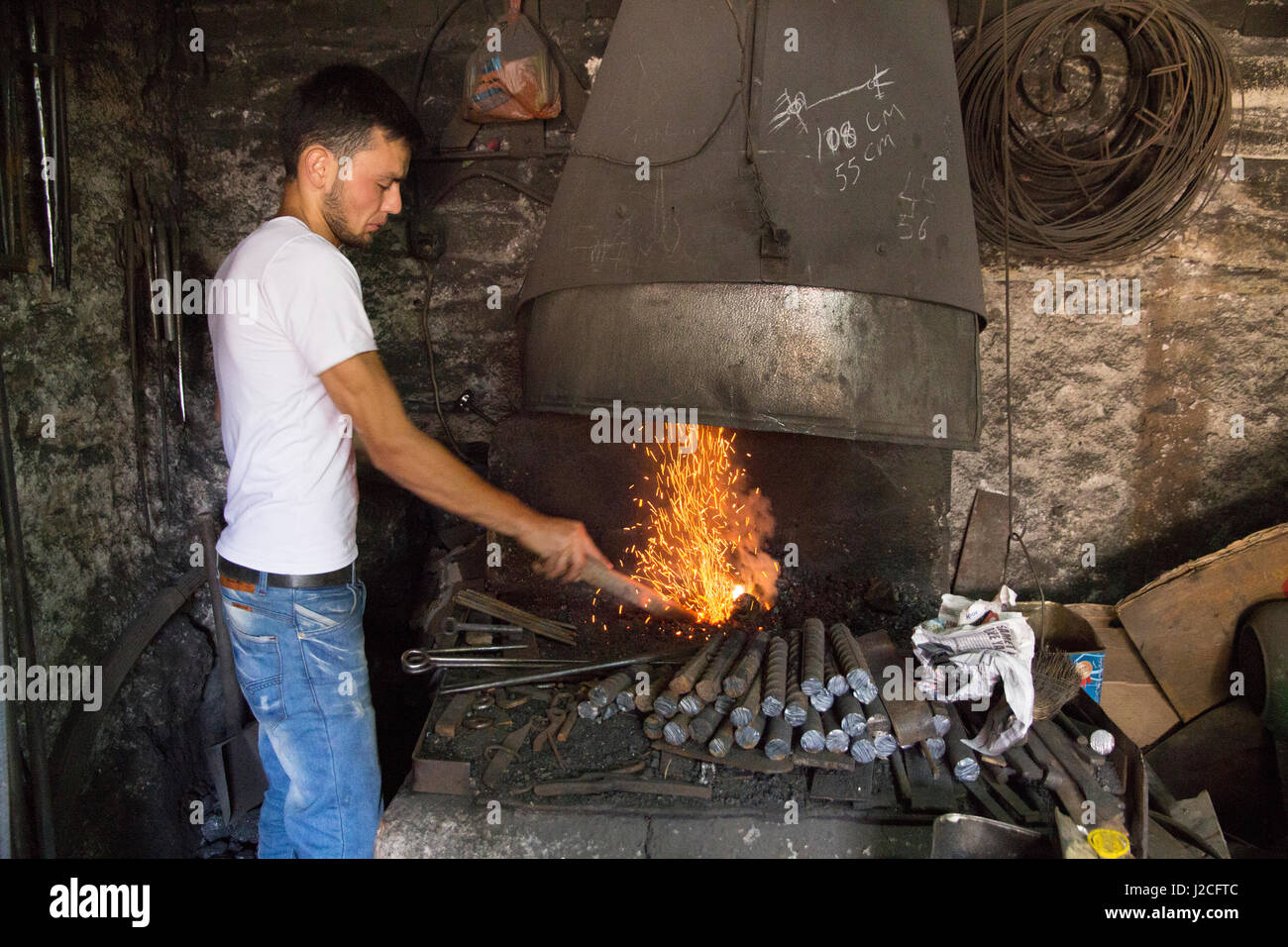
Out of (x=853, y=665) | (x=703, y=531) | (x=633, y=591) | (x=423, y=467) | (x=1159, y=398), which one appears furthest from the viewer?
(x=1159, y=398)

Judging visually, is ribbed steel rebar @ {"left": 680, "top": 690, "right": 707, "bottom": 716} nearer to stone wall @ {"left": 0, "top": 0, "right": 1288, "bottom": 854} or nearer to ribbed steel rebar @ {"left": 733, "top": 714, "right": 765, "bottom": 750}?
ribbed steel rebar @ {"left": 733, "top": 714, "right": 765, "bottom": 750}

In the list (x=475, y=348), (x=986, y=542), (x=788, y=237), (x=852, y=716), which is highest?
(x=788, y=237)

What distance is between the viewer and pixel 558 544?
83.0 inches

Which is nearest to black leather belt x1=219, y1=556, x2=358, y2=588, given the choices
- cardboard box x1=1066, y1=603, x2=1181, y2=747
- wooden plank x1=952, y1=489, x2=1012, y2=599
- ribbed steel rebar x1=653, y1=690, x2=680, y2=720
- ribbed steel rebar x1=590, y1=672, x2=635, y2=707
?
ribbed steel rebar x1=590, y1=672, x2=635, y2=707

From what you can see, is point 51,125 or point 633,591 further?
point 633,591

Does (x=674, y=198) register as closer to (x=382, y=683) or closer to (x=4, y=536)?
(x=4, y=536)

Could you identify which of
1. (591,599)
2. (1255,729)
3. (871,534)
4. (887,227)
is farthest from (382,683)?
(1255,729)

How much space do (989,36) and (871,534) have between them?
195cm

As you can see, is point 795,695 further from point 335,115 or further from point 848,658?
point 335,115

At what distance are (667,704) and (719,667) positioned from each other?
0.77 ft

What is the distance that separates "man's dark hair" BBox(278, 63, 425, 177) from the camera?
2057 mm

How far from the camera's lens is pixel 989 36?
320cm

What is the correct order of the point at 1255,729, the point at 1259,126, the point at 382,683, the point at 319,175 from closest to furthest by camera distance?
the point at 319,175 < the point at 1255,729 < the point at 1259,126 < the point at 382,683

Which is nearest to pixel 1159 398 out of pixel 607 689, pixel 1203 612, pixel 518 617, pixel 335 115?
pixel 1203 612
